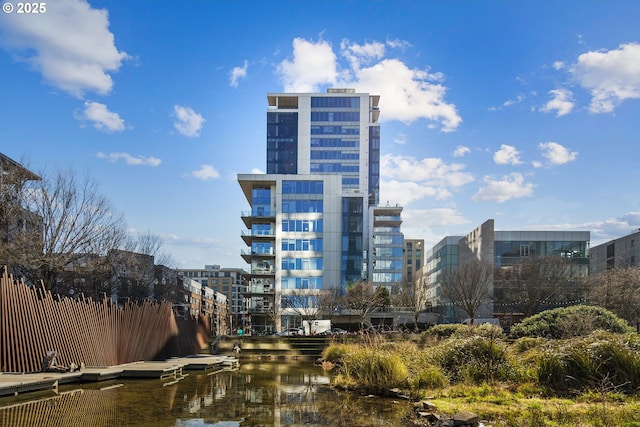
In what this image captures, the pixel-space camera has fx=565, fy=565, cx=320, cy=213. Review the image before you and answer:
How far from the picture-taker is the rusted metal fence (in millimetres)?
18016

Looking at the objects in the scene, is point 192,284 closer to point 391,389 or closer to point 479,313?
point 479,313

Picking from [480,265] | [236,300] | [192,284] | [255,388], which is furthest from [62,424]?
[236,300]

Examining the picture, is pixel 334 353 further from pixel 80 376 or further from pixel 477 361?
pixel 477 361

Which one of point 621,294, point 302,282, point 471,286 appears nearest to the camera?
point 621,294

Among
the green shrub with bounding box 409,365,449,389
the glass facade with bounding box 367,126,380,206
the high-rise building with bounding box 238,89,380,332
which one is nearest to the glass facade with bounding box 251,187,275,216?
the high-rise building with bounding box 238,89,380,332

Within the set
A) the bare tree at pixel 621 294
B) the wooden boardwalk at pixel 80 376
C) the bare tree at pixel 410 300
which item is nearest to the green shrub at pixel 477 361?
the wooden boardwalk at pixel 80 376

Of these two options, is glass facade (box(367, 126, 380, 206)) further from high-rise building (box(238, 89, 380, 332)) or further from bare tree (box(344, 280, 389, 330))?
bare tree (box(344, 280, 389, 330))

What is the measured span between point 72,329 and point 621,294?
38285mm

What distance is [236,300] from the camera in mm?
172875

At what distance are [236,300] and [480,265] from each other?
119m

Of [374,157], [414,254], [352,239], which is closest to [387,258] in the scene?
[352,239]

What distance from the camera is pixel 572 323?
2281 centimetres

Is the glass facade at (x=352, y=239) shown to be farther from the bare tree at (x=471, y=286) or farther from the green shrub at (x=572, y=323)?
the green shrub at (x=572, y=323)

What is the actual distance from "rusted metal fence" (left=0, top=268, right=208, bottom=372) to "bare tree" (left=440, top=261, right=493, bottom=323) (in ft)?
116
